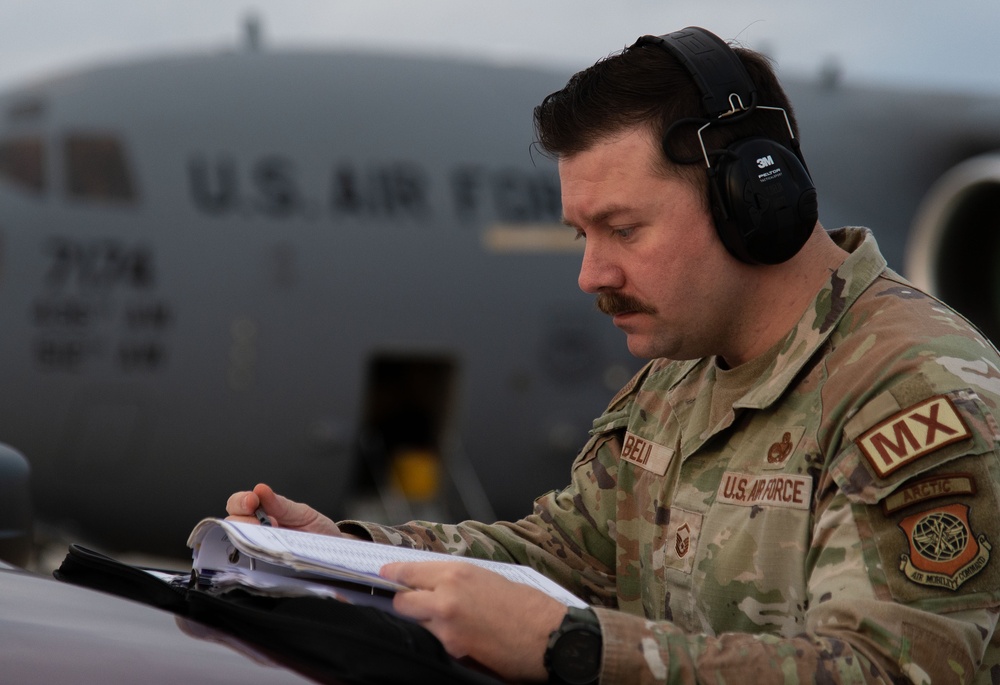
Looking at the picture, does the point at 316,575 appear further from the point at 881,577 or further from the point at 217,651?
the point at 881,577

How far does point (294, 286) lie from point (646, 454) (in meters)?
4.12

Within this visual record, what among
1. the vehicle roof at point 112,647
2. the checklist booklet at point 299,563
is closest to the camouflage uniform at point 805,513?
the checklist booklet at point 299,563

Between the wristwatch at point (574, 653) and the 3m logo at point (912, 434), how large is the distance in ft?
1.32

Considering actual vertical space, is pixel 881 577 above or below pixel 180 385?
above

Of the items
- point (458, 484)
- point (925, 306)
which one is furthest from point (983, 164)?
point (925, 306)

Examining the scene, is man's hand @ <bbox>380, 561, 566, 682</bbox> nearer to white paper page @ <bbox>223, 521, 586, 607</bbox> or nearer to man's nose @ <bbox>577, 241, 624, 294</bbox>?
white paper page @ <bbox>223, 521, 586, 607</bbox>

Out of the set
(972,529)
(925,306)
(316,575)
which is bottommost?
(316,575)

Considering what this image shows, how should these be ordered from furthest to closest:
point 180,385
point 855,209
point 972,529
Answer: point 855,209 → point 180,385 → point 972,529

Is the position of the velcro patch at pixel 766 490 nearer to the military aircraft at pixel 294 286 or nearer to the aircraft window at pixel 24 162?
the military aircraft at pixel 294 286

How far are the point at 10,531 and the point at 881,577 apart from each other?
1.53 meters

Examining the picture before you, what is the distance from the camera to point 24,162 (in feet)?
19.7

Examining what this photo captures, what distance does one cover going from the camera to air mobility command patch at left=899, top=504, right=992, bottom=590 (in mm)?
1476

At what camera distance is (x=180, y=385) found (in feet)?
19.3

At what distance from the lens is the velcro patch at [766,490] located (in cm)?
169
